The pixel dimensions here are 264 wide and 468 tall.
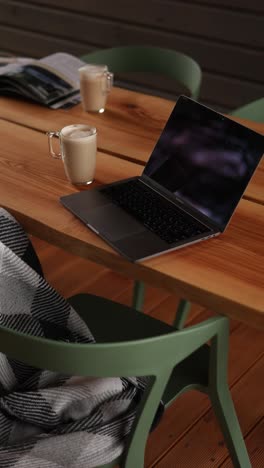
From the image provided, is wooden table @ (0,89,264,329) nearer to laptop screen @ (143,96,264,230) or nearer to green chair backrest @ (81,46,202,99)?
laptop screen @ (143,96,264,230)

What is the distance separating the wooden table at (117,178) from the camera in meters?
0.99

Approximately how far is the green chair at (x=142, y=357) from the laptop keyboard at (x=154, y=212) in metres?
0.20

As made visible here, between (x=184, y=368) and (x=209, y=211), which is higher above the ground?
(x=209, y=211)

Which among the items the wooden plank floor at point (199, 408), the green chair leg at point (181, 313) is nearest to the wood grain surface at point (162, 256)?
the wooden plank floor at point (199, 408)

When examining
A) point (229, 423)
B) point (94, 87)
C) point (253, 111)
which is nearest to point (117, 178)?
point (94, 87)

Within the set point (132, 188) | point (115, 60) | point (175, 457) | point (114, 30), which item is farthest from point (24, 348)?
point (114, 30)

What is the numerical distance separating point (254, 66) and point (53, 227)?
1801mm

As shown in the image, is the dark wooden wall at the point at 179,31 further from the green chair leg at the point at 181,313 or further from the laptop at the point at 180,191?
the laptop at the point at 180,191

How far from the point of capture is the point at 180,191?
1.22m

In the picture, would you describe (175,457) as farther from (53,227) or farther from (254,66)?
(254,66)

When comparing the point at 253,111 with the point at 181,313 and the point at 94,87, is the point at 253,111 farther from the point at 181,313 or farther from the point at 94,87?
the point at 181,313

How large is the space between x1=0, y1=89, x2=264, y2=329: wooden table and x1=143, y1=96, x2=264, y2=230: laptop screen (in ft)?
0.21

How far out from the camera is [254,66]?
267 cm

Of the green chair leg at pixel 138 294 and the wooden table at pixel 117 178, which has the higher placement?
the wooden table at pixel 117 178
